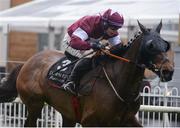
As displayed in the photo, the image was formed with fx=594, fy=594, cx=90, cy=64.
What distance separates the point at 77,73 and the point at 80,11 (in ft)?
26.7

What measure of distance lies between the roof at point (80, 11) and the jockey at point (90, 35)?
5737 mm

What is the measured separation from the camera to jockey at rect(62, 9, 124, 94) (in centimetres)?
711

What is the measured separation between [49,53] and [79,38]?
1488 mm

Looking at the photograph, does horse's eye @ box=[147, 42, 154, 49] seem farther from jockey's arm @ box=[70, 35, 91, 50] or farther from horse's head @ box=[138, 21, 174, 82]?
jockey's arm @ box=[70, 35, 91, 50]

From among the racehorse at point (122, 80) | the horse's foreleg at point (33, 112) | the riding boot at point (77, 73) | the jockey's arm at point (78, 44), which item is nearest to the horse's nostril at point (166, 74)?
the racehorse at point (122, 80)

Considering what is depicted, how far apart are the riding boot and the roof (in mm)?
5869

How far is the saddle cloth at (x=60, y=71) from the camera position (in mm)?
7703

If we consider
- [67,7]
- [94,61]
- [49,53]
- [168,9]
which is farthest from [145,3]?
[94,61]

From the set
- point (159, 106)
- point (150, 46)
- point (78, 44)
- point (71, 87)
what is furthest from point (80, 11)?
point (150, 46)

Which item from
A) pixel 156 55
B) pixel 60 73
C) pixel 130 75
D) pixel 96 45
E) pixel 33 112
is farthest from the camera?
pixel 33 112

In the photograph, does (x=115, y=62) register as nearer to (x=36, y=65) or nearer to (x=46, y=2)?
(x=36, y=65)

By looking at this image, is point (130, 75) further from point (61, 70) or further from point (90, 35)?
point (61, 70)

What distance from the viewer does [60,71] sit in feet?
25.6

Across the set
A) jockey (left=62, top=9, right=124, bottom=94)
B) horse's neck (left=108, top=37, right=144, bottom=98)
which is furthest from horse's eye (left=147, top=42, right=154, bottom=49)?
jockey (left=62, top=9, right=124, bottom=94)
